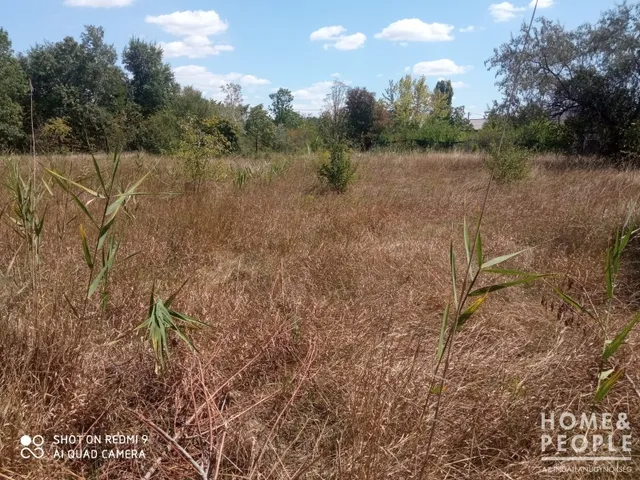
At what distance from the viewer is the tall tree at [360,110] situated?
26.5 m

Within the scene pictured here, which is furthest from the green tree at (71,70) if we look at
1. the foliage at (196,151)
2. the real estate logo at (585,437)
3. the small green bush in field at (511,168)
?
the real estate logo at (585,437)

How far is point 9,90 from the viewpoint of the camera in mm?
25297

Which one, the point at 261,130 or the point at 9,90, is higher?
the point at 9,90

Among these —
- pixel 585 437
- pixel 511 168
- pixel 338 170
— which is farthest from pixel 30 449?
pixel 511 168

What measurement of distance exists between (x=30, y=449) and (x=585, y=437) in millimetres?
1979

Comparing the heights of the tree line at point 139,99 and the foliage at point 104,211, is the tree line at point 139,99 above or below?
above

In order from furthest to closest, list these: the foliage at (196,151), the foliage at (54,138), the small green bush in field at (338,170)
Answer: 1. the small green bush in field at (338,170)
2. the foliage at (196,151)
3. the foliage at (54,138)

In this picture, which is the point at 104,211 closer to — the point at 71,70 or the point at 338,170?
the point at 338,170

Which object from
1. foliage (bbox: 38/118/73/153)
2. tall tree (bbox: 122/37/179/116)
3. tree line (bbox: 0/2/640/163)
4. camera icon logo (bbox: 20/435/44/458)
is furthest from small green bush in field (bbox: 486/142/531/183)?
tall tree (bbox: 122/37/179/116)

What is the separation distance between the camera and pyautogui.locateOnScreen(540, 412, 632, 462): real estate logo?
1472mm

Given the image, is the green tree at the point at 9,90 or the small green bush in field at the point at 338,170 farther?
the green tree at the point at 9,90

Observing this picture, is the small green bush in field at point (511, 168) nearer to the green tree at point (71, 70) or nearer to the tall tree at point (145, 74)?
the green tree at point (71, 70)

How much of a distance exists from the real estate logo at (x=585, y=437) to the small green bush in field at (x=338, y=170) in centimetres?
585

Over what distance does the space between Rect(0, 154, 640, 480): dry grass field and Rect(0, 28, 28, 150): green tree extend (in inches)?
1068
